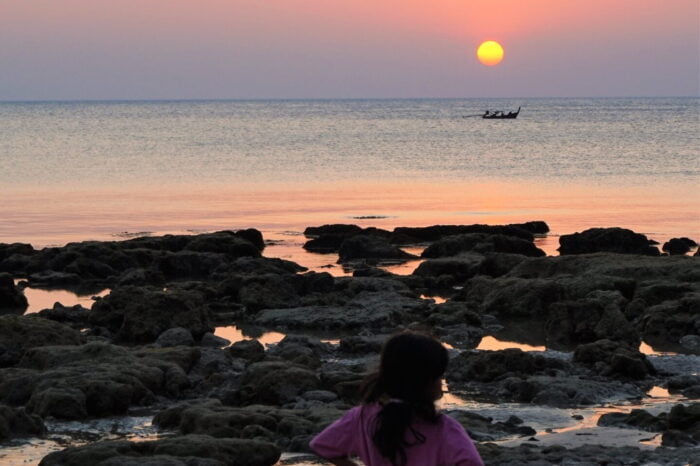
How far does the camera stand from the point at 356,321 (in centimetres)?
1994

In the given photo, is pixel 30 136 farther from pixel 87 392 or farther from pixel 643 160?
pixel 87 392

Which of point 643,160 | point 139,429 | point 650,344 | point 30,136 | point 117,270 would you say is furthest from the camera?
point 30,136

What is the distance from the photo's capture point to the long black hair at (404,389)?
532 centimetres

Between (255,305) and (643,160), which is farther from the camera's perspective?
(643,160)

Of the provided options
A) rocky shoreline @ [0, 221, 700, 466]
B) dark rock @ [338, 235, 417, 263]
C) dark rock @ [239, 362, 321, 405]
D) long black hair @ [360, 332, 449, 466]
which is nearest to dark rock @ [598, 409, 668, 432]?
rocky shoreline @ [0, 221, 700, 466]

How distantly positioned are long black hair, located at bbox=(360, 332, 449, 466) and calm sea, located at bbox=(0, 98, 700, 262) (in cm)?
2652

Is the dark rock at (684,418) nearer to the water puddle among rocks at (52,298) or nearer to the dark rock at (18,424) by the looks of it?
the dark rock at (18,424)

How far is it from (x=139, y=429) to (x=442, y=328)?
7.19m

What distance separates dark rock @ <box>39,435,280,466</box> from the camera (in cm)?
1084

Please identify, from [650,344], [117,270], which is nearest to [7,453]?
[650,344]

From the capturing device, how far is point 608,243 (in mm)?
29406

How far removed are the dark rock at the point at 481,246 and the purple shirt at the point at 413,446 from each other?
22723 mm

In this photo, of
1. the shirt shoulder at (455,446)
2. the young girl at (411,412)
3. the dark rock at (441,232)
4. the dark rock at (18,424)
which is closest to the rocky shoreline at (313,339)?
the dark rock at (18,424)

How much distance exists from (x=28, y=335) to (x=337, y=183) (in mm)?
38023
